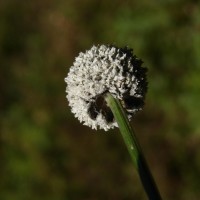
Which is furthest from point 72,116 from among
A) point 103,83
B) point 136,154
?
point 136,154

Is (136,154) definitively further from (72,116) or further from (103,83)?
(72,116)

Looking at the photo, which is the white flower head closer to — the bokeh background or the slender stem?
the slender stem

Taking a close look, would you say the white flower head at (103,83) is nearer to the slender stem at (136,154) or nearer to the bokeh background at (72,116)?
the slender stem at (136,154)

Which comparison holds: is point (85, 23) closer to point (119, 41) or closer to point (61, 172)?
point (119, 41)

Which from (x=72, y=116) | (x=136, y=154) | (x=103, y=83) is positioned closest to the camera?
(x=136, y=154)

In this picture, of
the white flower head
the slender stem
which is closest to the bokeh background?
the white flower head
